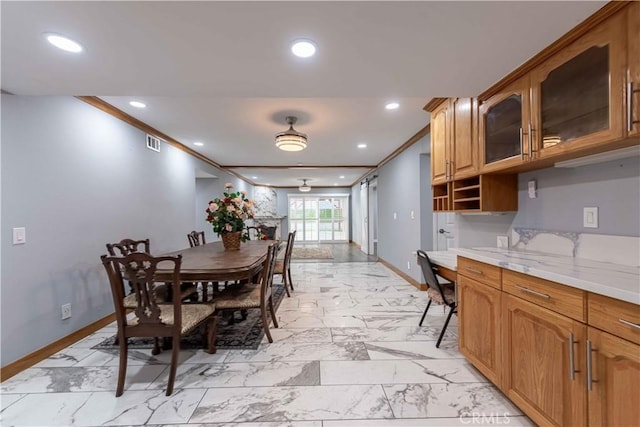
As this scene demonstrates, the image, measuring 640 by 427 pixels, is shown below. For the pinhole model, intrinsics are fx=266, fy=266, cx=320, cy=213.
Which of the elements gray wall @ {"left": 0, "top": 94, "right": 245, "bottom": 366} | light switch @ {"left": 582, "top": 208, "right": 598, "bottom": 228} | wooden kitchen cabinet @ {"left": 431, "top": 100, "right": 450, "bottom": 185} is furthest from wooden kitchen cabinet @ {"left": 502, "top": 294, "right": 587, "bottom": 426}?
gray wall @ {"left": 0, "top": 94, "right": 245, "bottom": 366}

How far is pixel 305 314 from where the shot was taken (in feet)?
10.5

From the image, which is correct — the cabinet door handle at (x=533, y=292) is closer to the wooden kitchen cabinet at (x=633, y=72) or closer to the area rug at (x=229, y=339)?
the wooden kitchen cabinet at (x=633, y=72)

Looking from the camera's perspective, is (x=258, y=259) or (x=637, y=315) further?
(x=258, y=259)

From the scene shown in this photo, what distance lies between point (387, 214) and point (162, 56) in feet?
16.1

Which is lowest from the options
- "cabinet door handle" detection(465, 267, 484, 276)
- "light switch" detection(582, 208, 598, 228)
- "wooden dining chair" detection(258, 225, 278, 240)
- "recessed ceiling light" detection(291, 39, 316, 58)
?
"cabinet door handle" detection(465, 267, 484, 276)

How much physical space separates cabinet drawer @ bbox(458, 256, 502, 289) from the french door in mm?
8826

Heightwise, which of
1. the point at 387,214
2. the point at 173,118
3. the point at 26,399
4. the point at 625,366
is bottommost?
the point at 26,399

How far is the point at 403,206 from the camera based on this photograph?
473cm

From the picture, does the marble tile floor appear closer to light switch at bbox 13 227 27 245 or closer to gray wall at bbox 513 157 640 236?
light switch at bbox 13 227 27 245

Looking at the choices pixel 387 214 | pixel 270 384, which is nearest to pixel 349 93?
pixel 270 384

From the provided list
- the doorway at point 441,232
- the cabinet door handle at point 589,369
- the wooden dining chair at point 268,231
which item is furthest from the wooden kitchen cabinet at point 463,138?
the wooden dining chair at point 268,231

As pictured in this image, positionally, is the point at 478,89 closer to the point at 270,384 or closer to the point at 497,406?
the point at 497,406

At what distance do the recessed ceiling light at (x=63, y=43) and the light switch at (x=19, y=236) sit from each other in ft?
4.73

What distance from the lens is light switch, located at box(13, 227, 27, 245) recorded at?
6.66 feet
